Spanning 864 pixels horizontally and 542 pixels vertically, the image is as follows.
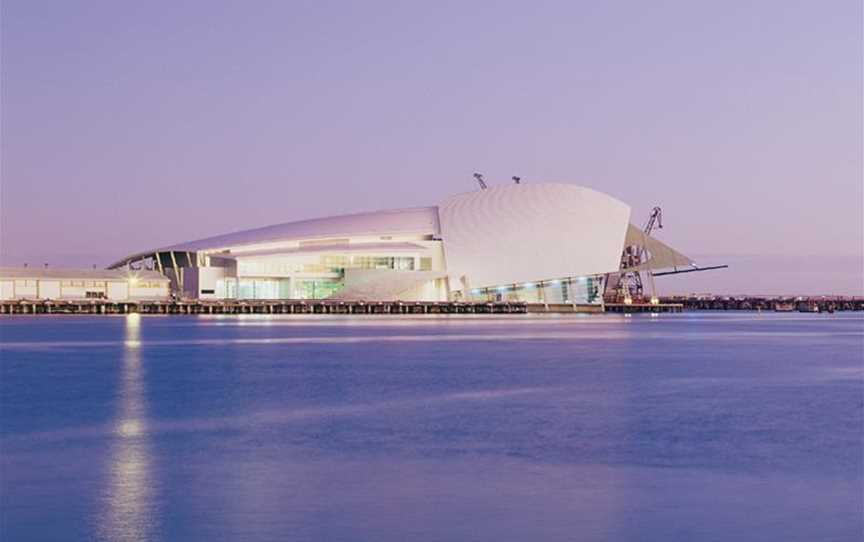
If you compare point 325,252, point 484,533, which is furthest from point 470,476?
point 325,252

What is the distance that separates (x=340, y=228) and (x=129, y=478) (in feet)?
270

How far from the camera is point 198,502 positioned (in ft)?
38.7

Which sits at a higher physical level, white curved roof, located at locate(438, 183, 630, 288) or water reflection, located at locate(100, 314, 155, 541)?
white curved roof, located at locate(438, 183, 630, 288)

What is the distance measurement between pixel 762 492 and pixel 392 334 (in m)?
41.2

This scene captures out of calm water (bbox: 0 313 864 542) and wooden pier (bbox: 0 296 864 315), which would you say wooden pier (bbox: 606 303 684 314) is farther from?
calm water (bbox: 0 313 864 542)

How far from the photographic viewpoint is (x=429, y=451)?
1544cm

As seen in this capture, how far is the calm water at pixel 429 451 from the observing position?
1089cm

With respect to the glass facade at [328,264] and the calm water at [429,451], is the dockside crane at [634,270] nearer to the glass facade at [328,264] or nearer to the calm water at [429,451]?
the glass facade at [328,264]

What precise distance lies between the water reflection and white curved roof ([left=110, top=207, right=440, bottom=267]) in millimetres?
71194

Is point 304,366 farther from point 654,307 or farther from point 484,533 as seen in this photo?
point 654,307

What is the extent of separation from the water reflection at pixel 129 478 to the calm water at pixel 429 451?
4 cm

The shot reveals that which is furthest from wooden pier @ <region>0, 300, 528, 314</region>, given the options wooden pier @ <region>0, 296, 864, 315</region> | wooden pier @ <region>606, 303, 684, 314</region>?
wooden pier @ <region>606, 303, 684, 314</region>

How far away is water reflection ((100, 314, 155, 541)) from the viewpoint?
10.6 metres

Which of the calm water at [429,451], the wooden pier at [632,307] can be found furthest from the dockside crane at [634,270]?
the calm water at [429,451]
